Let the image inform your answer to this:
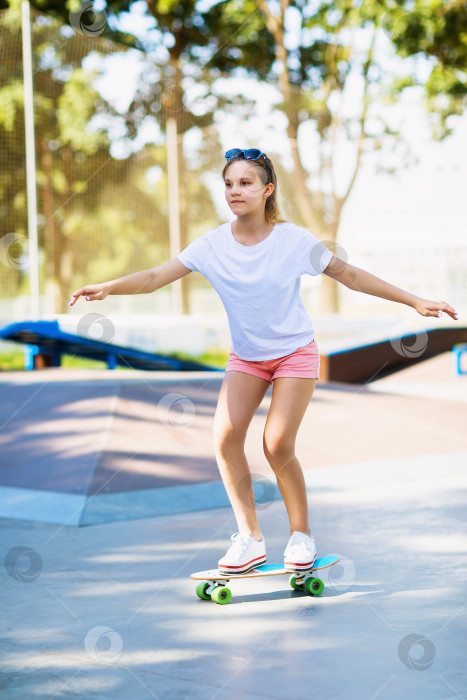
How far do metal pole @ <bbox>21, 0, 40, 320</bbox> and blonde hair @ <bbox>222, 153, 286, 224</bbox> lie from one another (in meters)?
9.19

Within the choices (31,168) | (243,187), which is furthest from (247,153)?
(31,168)

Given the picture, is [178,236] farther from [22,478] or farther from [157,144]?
[22,478]

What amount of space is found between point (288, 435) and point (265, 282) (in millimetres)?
639

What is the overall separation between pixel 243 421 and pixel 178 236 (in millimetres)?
15390

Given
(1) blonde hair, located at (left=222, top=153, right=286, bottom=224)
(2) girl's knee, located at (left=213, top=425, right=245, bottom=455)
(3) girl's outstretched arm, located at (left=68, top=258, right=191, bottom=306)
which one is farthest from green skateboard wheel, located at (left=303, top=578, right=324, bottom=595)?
(1) blonde hair, located at (left=222, top=153, right=286, bottom=224)

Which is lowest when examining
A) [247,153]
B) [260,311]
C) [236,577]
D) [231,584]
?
[231,584]

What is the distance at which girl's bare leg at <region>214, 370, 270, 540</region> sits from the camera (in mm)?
3764

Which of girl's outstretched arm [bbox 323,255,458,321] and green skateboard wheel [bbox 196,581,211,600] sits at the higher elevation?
girl's outstretched arm [bbox 323,255,458,321]

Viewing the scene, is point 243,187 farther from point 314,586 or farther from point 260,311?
point 314,586

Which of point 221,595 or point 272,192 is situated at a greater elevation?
point 272,192

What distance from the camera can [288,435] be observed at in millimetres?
3740

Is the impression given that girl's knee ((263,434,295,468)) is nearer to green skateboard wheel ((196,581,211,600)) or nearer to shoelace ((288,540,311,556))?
shoelace ((288,540,311,556))

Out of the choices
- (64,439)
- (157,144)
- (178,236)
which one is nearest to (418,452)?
(64,439)

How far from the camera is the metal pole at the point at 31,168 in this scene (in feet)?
42.5
